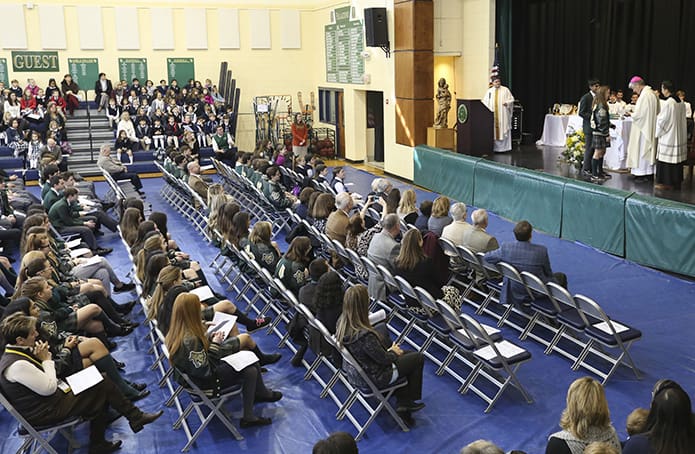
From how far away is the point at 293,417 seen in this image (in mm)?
5242

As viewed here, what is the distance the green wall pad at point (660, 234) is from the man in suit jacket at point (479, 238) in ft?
8.24

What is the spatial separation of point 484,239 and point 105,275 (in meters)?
4.19

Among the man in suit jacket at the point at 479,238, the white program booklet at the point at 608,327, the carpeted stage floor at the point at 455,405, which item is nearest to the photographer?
the carpeted stage floor at the point at 455,405

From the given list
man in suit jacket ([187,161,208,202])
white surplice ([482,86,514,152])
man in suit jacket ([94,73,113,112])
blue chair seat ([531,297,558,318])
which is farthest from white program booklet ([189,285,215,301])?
man in suit jacket ([94,73,113,112])

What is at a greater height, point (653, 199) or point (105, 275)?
point (653, 199)

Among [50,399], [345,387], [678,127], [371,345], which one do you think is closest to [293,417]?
[345,387]

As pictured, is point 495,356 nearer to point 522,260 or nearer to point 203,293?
point 522,260

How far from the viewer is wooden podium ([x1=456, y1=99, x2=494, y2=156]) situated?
13859 mm

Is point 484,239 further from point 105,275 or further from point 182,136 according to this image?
point 182,136

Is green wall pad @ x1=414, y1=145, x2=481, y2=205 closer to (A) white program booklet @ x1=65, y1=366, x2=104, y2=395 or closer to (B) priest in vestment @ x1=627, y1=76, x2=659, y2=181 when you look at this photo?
(B) priest in vestment @ x1=627, y1=76, x2=659, y2=181

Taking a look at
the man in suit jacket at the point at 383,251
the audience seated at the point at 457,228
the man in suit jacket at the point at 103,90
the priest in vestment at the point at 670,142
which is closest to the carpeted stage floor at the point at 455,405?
the audience seated at the point at 457,228

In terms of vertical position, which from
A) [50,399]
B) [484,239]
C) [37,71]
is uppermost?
[37,71]

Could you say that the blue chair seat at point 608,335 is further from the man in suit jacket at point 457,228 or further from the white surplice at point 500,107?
the white surplice at point 500,107

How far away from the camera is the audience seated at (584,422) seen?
3.50 meters
